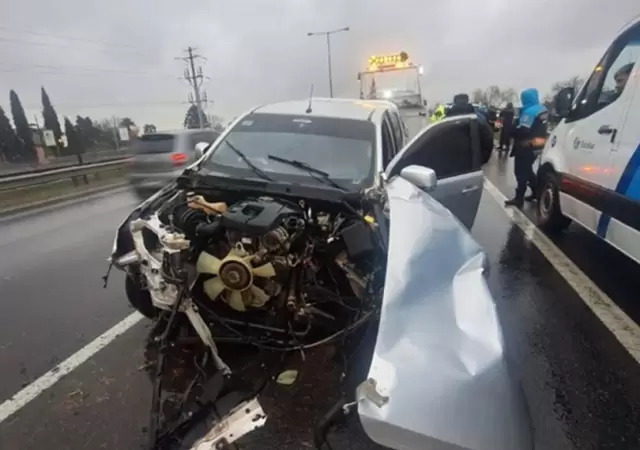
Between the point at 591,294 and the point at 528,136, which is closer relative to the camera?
the point at 591,294

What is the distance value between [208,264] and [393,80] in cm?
1547

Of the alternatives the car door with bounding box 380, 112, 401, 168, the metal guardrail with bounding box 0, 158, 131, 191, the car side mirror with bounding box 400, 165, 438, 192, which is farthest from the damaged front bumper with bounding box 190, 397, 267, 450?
the metal guardrail with bounding box 0, 158, 131, 191

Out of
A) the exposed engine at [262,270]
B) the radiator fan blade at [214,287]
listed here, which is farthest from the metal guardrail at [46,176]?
the radiator fan blade at [214,287]

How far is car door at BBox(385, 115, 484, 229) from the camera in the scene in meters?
4.38

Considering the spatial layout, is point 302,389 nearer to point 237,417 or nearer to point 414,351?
point 237,417

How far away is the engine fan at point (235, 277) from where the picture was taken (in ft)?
8.85

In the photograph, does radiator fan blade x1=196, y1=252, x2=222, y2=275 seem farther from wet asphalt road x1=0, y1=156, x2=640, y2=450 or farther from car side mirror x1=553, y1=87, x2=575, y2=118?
car side mirror x1=553, y1=87, x2=575, y2=118

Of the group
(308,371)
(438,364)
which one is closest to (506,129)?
(308,371)

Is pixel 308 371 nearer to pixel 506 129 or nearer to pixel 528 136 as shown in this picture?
pixel 528 136

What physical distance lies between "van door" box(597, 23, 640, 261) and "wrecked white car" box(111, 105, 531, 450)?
1638mm

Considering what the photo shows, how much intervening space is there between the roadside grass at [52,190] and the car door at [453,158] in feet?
32.6

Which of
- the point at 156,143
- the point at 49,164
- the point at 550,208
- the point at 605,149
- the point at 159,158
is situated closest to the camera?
the point at 605,149

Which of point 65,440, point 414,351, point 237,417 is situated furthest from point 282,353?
point 414,351

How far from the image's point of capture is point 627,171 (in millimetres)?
3914
